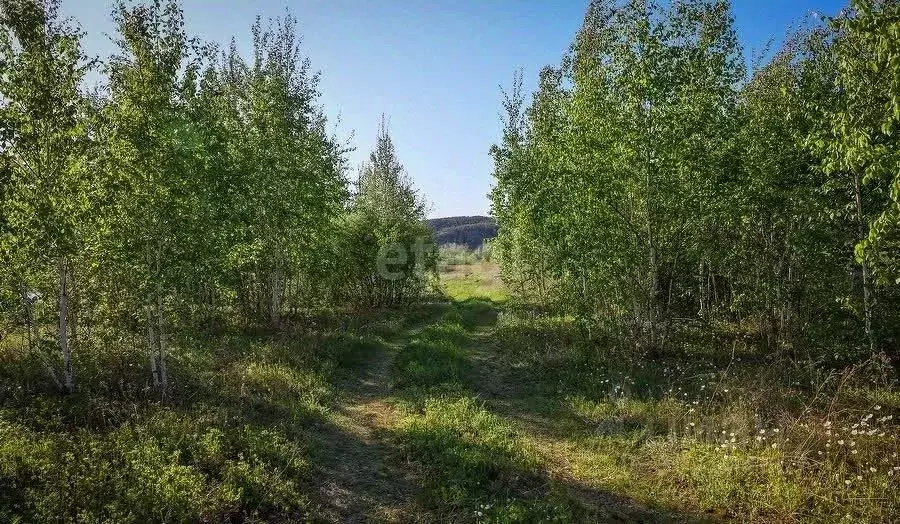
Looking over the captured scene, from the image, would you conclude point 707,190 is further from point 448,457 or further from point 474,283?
point 474,283

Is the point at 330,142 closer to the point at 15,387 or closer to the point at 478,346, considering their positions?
the point at 478,346

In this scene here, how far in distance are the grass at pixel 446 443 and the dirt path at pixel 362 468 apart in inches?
2.0

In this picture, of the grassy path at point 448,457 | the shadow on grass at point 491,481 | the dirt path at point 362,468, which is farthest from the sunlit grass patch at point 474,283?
the shadow on grass at point 491,481

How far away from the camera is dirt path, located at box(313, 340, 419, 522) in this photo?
30.8 feet

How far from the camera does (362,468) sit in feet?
36.6

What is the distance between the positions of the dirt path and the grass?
50mm

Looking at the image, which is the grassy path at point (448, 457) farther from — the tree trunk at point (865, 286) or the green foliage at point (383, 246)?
the green foliage at point (383, 246)

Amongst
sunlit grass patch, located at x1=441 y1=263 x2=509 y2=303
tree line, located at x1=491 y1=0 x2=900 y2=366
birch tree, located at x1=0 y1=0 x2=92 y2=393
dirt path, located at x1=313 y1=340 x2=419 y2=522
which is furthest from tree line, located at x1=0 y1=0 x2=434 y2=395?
sunlit grass patch, located at x1=441 y1=263 x2=509 y2=303

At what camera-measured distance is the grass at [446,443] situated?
849cm

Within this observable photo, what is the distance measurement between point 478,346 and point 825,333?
1381cm

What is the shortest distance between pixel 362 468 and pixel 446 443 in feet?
6.31

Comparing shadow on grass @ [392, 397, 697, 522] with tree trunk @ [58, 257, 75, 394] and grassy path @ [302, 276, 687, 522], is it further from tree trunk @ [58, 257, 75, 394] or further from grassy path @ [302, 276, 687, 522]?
tree trunk @ [58, 257, 75, 394]

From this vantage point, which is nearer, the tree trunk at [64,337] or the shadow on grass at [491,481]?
the shadow on grass at [491,481]

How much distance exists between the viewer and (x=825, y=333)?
578 inches
